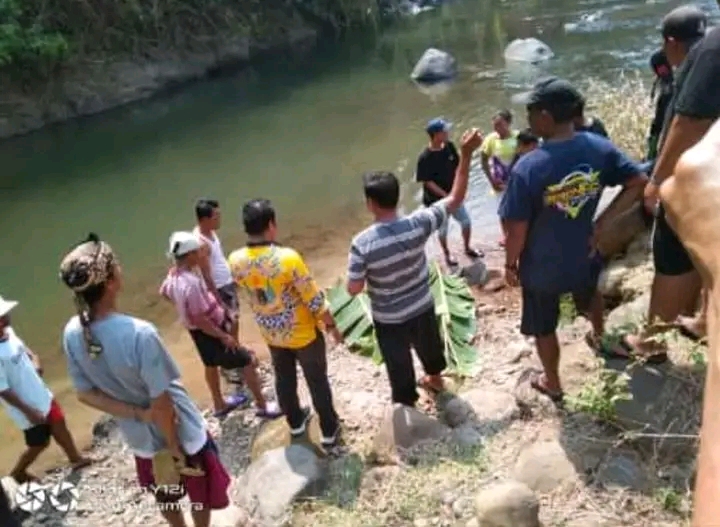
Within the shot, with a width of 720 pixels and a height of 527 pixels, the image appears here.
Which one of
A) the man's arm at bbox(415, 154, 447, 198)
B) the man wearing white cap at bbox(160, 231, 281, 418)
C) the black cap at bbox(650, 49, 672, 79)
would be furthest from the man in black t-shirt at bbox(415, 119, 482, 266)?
the man wearing white cap at bbox(160, 231, 281, 418)

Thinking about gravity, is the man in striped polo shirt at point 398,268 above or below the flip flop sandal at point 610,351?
above

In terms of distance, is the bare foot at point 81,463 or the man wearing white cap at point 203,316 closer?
the man wearing white cap at point 203,316

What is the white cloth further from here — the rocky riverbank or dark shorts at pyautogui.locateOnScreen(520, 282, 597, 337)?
dark shorts at pyautogui.locateOnScreen(520, 282, 597, 337)

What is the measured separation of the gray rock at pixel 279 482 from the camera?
14.8 feet

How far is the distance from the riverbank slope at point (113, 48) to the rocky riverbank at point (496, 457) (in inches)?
645

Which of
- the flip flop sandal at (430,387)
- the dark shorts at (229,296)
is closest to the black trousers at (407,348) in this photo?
the flip flop sandal at (430,387)

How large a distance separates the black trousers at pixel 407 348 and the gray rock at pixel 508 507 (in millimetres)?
1569

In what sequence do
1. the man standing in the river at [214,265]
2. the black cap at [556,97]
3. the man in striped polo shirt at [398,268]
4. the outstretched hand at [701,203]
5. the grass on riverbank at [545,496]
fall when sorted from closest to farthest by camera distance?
the outstretched hand at [701,203] < the grass on riverbank at [545,496] < the black cap at [556,97] < the man in striped polo shirt at [398,268] < the man standing in the river at [214,265]

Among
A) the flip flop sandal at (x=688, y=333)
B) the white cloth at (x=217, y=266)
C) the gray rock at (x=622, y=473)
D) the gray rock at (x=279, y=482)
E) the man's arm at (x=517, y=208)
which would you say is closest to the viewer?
the gray rock at (x=622, y=473)

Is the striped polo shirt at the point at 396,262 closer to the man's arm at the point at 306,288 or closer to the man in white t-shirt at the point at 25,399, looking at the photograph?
the man's arm at the point at 306,288

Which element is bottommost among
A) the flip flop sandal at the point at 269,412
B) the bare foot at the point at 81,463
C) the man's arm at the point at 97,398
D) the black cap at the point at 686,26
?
the bare foot at the point at 81,463

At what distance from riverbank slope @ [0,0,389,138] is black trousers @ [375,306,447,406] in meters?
17.1

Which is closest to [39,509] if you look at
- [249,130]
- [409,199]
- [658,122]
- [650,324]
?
[650,324]

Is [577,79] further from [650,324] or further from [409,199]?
[650,324]
